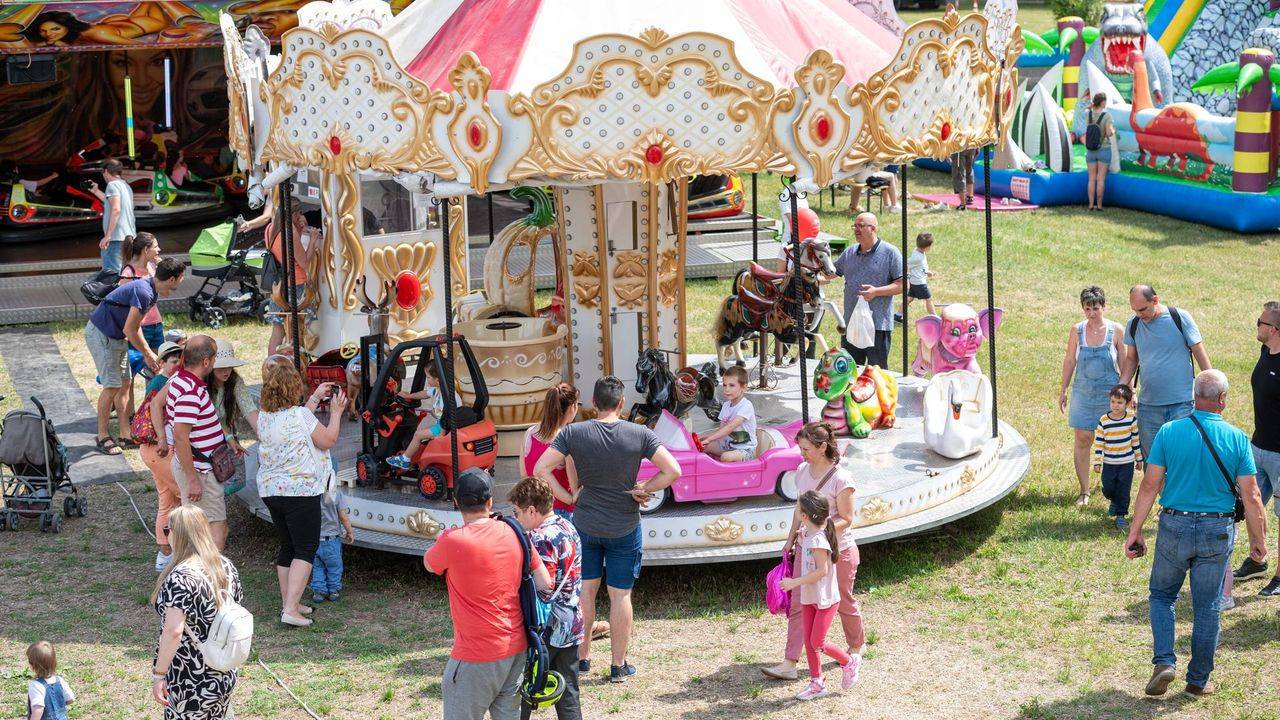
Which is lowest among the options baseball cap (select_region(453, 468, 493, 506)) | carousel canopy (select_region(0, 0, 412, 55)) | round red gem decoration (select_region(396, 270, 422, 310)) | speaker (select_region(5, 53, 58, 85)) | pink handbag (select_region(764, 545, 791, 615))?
pink handbag (select_region(764, 545, 791, 615))

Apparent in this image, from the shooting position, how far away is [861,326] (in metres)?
11.3

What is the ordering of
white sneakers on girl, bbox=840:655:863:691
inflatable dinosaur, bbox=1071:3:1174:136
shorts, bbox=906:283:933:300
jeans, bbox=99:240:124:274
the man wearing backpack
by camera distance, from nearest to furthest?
white sneakers on girl, bbox=840:655:863:691
the man wearing backpack
shorts, bbox=906:283:933:300
jeans, bbox=99:240:124:274
inflatable dinosaur, bbox=1071:3:1174:136

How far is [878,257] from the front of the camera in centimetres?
1159

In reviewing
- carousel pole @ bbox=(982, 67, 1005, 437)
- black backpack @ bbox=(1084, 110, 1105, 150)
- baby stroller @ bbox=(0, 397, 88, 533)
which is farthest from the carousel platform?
black backpack @ bbox=(1084, 110, 1105, 150)

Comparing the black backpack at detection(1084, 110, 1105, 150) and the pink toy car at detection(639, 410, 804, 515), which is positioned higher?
the black backpack at detection(1084, 110, 1105, 150)

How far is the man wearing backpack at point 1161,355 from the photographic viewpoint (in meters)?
9.11

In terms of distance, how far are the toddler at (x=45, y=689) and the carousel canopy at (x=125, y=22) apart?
1194cm

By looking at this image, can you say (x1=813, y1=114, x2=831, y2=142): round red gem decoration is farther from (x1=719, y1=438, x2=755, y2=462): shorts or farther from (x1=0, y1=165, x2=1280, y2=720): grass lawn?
(x1=0, y1=165, x2=1280, y2=720): grass lawn

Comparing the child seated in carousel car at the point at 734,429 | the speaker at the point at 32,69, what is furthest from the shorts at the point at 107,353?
the speaker at the point at 32,69

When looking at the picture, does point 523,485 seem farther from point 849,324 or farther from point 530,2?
point 849,324

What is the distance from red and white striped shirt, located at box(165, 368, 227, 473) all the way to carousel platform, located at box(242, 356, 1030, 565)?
3.82ft

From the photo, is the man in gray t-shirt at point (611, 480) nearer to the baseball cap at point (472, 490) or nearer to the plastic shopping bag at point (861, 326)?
the baseball cap at point (472, 490)

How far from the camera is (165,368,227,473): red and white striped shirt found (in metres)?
8.09

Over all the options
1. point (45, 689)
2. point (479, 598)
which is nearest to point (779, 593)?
point (479, 598)
